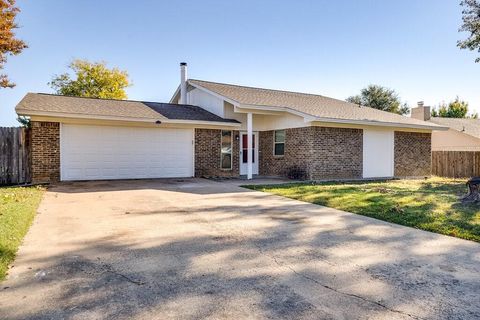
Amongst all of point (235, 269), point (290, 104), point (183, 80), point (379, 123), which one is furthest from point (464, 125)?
point (235, 269)

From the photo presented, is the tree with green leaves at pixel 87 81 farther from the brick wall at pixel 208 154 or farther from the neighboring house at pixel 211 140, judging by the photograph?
the brick wall at pixel 208 154

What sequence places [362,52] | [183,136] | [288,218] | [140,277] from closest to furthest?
[140,277], [288,218], [183,136], [362,52]

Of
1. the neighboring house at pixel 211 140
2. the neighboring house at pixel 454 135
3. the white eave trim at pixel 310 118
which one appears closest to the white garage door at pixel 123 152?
the neighboring house at pixel 211 140

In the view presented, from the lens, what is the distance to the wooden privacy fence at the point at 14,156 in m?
12.0

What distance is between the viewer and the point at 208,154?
50.8ft

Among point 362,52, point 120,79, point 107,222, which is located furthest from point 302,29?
point 120,79

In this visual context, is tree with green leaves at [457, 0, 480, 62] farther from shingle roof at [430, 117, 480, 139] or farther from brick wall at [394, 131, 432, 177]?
Answer: shingle roof at [430, 117, 480, 139]

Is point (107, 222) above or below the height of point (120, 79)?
below

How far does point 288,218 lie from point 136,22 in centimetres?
1702

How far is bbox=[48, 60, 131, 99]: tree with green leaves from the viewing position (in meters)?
38.2

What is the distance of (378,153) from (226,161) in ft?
23.7

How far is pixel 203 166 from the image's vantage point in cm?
1536

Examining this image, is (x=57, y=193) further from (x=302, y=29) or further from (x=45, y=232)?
(x=302, y=29)

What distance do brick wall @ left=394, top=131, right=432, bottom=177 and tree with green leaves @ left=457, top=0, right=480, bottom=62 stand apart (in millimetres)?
4949
